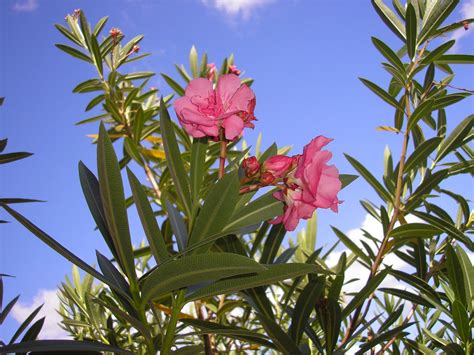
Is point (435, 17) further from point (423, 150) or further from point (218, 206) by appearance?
point (218, 206)

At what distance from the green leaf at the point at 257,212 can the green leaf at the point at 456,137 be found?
831 millimetres

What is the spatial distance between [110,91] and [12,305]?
1.10 m

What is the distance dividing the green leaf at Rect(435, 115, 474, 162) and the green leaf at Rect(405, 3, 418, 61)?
26 cm

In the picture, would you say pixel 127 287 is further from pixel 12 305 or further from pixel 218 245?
pixel 12 305

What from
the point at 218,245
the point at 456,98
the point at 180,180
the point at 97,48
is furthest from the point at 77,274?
the point at 456,98

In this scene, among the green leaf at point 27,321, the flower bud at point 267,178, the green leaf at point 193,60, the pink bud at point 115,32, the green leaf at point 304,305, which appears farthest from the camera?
the green leaf at point 193,60

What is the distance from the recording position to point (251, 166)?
946 millimetres

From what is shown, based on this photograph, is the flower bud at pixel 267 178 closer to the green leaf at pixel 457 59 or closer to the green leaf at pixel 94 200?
the green leaf at pixel 94 200

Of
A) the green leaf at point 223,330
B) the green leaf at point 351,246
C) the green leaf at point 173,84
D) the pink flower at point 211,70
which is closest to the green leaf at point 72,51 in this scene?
the green leaf at point 173,84

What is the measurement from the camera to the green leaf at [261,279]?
804 mm

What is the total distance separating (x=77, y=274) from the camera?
2193 millimetres

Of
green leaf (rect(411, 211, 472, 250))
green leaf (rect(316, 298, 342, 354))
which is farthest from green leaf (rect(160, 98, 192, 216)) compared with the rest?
green leaf (rect(411, 211, 472, 250))

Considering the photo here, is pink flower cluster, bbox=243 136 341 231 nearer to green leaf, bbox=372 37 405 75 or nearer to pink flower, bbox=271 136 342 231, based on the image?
pink flower, bbox=271 136 342 231

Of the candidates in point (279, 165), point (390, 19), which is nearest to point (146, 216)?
point (279, 165)
